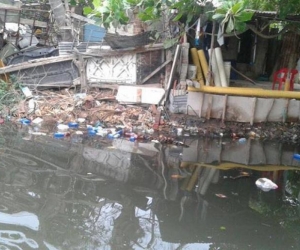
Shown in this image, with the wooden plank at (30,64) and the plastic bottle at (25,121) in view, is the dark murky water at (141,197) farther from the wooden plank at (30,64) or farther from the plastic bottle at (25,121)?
the wooden plank at (30,64)

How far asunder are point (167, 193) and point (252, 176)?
5.74 feet

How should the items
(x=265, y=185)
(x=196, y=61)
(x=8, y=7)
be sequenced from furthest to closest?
1. (x=8, y=7)
2. (x=196, y=61)
3. (x=265, y=185)

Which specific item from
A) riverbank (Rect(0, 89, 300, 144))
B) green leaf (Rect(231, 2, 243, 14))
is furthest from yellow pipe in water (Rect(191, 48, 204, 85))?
green leaf (Rect(231, 2, 243, 14))

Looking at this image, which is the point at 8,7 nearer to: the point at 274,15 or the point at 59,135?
the point at 59,135

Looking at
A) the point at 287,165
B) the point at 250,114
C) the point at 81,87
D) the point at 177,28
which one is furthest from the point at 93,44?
the point at 287,165

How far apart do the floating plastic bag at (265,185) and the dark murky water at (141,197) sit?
3.7 inches

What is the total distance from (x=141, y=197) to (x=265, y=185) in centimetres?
193

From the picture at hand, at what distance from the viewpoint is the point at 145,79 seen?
36.3 feet

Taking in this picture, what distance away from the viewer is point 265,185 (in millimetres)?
6289

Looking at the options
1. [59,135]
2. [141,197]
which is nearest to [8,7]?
[59,135]

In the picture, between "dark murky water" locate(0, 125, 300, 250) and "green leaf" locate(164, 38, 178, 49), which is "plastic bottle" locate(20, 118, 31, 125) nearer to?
→ "dark murky water" locate(0, 125, 300, 250)

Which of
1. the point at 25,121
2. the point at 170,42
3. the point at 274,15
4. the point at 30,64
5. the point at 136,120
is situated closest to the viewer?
the point at 274,15

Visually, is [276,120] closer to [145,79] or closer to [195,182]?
[145,79]

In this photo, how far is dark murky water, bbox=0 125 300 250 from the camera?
4.48 meters
